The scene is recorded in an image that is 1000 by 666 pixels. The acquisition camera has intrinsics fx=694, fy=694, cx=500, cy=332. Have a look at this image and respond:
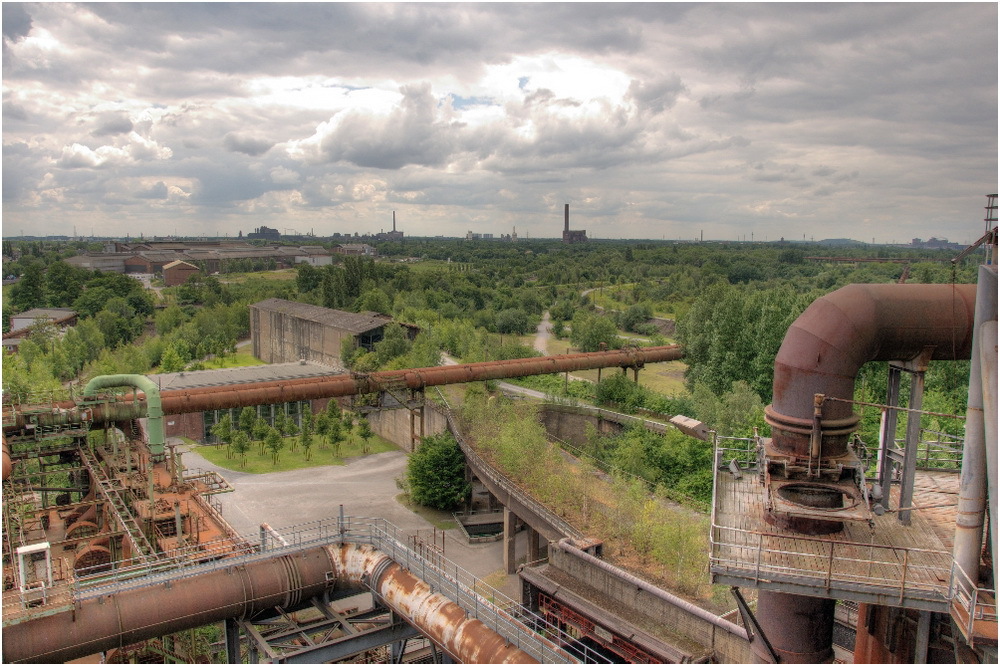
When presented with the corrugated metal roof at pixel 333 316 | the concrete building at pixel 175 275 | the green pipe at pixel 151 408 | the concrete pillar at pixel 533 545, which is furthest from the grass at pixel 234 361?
the concrete building at pixel 175 275

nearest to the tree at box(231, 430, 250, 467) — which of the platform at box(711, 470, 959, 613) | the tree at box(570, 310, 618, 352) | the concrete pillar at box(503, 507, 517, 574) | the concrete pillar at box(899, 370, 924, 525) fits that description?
the concrete pillar at box(503, 507, 517, 574)

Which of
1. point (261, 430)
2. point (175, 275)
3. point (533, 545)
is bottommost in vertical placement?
point (533, 545)

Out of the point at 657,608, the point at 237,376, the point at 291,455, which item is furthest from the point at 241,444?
the point at 657,608

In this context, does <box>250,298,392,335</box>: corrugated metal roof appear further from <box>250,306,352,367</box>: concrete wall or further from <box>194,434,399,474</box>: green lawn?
<box>194,434,399,474</box>: green lawn

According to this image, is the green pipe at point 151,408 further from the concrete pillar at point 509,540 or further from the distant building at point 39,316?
the distant building at point 39,316

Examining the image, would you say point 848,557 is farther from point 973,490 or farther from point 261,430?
point 261,430

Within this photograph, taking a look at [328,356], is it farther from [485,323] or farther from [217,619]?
[217,619]
